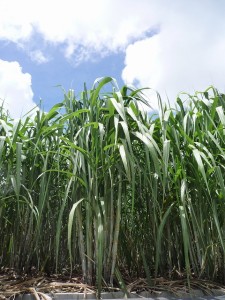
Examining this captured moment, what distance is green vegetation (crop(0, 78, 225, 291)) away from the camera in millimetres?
1579

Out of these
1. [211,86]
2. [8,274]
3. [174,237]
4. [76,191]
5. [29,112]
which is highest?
[211,86]

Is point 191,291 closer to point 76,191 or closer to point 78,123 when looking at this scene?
point 76,191

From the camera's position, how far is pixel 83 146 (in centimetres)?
164

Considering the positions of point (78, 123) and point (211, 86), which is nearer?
point (78, 123)

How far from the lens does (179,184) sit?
5.66 ft

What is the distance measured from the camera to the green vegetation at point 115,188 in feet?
5.18

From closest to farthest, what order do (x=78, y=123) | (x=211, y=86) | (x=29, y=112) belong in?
(x=78, y=123) → (x=29, y=112) → (x=211, y=86)

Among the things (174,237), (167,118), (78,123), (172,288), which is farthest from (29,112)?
(172,288)

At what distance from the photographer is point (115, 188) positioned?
1.70 meters

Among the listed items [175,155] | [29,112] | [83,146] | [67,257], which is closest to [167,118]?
[175,155]

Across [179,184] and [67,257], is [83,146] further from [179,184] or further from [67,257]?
[67,257]

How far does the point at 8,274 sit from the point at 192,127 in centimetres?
103

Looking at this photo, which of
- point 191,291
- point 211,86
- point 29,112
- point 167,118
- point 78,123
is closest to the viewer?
point 191,291

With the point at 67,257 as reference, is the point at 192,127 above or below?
above
